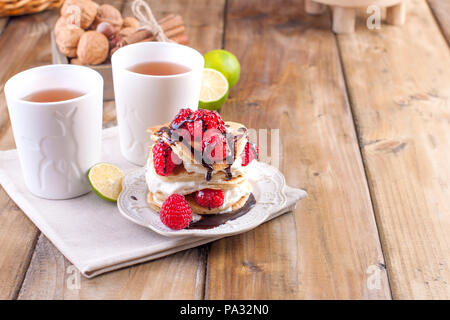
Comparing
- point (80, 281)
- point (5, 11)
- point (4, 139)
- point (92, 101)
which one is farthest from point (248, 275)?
point (5, 11)

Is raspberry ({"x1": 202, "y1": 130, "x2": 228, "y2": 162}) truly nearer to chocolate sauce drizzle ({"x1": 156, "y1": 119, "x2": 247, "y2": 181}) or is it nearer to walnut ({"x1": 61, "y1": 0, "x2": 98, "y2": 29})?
chocolate sauce drizzle ({"x1": 156, "y1": 119, "x2": 247, "y2": 181})

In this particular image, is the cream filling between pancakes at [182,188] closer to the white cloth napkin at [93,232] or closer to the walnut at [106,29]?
the white cloth napkin at [93,232]

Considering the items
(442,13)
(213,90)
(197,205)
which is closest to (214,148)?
(197,205)

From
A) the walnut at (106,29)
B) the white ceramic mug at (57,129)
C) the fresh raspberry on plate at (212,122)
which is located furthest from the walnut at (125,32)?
the fresh raspberry on plate at (212,122)

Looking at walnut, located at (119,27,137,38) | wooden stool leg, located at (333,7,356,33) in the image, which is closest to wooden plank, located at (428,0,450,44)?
wooden stool leg, located at (333,7,356,33)
